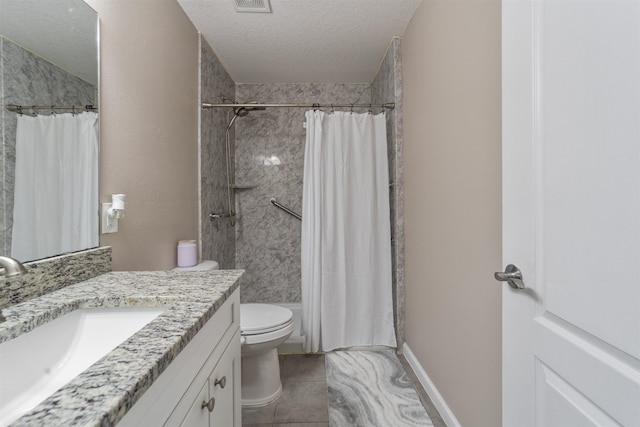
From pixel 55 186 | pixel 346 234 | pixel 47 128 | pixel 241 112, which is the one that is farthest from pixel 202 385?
pixel 241 112

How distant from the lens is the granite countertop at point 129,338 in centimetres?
39

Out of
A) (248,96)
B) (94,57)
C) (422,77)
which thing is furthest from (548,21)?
(248,96)

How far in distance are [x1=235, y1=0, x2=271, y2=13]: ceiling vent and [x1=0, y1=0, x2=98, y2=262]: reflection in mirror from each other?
0.91 meters

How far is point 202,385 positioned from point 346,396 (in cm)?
124

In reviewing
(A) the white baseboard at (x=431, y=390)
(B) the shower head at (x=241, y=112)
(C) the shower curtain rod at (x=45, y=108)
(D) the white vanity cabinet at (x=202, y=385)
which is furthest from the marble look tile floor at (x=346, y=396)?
(B) the shower head at (x=241, y=112)

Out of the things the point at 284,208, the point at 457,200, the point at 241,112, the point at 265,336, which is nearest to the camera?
the point at 457,200

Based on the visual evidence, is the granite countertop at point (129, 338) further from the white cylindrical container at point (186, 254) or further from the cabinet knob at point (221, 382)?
the white cylindrical container at point (186, 254)

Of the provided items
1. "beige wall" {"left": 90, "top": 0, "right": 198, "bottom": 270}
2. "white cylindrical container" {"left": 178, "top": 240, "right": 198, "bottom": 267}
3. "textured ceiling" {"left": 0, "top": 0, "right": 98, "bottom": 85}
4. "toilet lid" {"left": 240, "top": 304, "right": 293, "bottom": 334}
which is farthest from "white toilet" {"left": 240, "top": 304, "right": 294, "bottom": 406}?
"textured ceiling" {"left": 0, "top": 0, "right": 98, "bottom": 85}

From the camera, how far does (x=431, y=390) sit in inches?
67.1

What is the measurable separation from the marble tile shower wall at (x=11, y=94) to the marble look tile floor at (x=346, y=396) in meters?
1.40

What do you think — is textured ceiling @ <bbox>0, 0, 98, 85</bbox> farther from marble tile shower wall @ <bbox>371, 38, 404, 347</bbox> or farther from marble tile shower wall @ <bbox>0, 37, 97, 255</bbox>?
marble tile shower wall @ <bbox>371, 38, 404, 347</bbox>

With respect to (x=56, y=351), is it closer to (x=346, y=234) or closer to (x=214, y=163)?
(x=346, y=234)

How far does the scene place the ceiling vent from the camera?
184 cm

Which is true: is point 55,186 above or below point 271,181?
below
